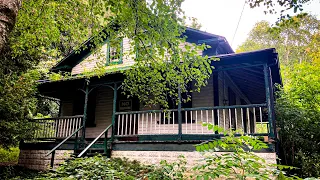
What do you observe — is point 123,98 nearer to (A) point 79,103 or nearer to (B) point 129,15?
(A) point 79,103

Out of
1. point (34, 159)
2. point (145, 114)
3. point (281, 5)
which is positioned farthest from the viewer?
point (145, 114)

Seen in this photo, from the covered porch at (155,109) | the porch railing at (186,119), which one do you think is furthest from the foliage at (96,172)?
the covered porch at (155,109)

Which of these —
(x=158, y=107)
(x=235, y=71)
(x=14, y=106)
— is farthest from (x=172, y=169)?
(x=14, y=106)

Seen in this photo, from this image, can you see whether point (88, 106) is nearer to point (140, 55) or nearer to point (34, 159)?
point (34, 159)

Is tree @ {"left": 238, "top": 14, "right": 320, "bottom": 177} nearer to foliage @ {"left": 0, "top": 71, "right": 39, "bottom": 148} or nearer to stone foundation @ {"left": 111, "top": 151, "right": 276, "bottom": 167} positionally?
stone foundation @ {"left": 111, "top": 151, "right": 276, "bottom": 167}

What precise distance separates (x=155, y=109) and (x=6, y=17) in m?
8.12

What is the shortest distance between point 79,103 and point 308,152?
32.0 feet

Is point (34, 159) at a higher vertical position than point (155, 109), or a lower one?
lower

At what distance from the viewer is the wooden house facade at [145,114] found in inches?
294

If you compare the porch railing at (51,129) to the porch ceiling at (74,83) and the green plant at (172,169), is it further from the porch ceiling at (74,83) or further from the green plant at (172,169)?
the green plant at (172,169)

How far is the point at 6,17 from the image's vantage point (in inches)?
84.1

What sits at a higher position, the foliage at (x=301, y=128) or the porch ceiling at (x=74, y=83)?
the porch ceiling at (x=74, y=83)

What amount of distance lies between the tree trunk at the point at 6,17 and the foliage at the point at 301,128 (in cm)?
851

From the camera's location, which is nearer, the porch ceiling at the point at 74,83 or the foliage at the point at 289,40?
the porch ceiling at the point at 74,83
